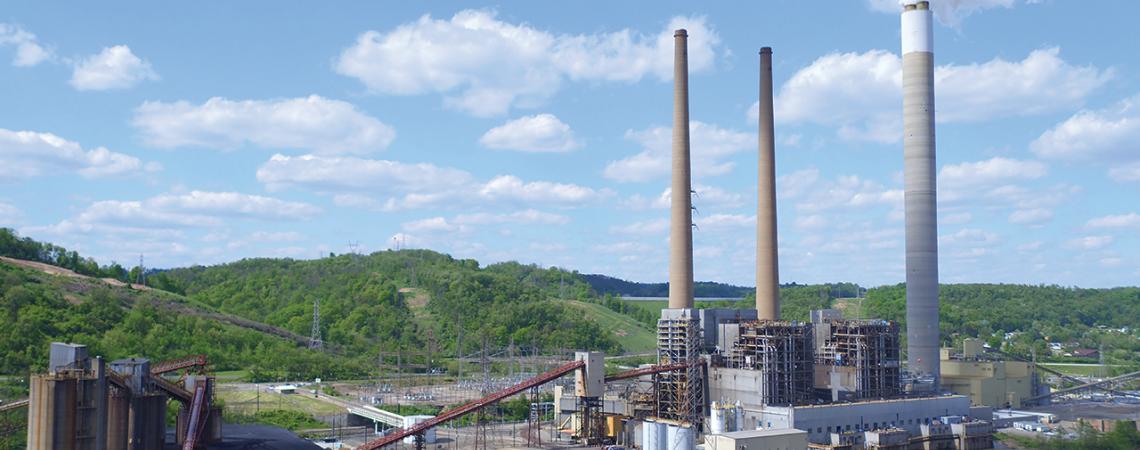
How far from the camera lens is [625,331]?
18862 centimetres

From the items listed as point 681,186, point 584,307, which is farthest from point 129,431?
point 584,307

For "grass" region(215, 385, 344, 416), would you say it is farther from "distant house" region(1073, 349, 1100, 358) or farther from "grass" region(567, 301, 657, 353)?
A: "distant house" region(1073, 349, 1100, 358)

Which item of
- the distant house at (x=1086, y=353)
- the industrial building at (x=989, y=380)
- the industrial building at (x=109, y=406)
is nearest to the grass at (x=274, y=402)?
the industrial building at (x=109, y=406)

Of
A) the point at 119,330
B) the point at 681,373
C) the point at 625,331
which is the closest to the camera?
the point at 681,373

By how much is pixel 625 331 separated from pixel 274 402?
10225cm

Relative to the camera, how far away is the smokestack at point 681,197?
82.6 m

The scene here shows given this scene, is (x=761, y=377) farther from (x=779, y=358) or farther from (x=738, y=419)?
(x=738, y=419)

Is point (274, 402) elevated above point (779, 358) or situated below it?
below

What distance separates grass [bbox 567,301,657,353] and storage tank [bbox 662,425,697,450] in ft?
362

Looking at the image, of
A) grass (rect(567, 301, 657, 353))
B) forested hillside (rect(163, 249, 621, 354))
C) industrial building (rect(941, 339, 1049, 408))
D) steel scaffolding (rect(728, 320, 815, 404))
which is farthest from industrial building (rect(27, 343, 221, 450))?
grass (rect(567, 301, 657, 353))

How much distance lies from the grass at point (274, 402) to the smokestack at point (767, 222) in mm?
42307

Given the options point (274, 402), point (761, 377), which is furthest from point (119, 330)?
point (761, 377)

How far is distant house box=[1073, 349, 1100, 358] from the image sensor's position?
566 feet

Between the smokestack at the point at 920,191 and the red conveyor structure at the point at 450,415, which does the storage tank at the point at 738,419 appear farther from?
the smokestack at the point at 920,191
